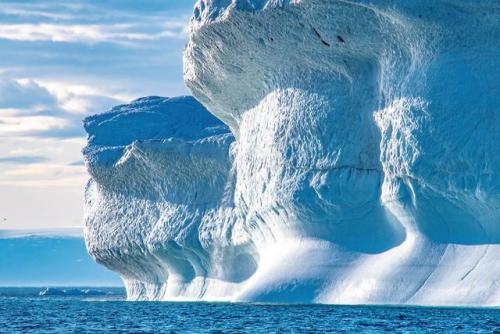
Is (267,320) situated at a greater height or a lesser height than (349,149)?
lesser

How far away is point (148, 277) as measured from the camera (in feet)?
159

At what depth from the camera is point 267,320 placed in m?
30.1

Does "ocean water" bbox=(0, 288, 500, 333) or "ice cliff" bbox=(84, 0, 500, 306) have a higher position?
"ice cliff" bbox=(84, 0, 500, 306)

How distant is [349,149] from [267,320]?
19.7 ft

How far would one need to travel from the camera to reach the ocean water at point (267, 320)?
2742 cm

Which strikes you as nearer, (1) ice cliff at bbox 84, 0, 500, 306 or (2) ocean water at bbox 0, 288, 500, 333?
(2) ocean water at bbox 0, 288, 500, 333

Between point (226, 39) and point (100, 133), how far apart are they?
13.5 metres

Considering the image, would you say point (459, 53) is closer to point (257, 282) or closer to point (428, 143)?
point (428, 143)

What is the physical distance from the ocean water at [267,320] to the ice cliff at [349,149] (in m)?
0.70

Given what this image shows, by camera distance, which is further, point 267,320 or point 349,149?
point 349,149

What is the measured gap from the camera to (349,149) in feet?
112

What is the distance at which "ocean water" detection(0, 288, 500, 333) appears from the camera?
27422 mm

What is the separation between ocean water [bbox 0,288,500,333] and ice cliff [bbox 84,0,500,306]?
70 cm

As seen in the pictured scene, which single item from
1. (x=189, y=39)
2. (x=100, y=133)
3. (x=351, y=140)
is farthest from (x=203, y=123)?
(x=351, y=140)
